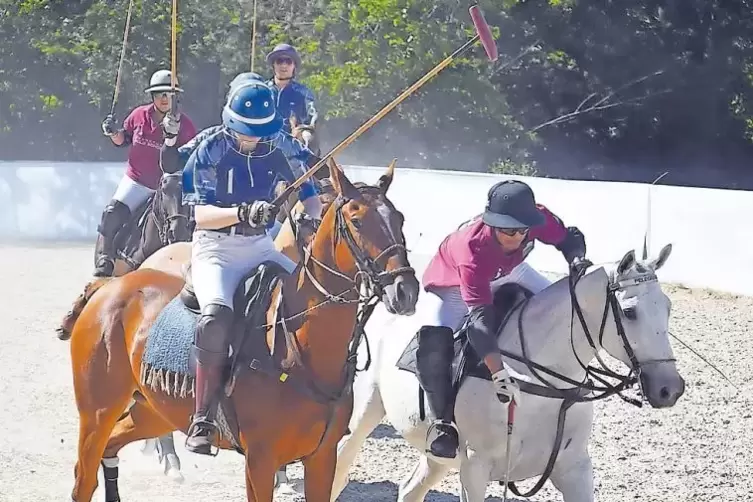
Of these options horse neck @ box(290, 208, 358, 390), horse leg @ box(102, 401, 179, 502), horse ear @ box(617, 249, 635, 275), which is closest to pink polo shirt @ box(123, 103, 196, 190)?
horse leg @ box(102, 401, 179, 502)

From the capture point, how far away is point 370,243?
207 inches

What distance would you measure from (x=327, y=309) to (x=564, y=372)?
120 centimetres

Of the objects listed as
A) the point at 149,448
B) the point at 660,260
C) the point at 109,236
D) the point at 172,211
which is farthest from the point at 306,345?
the point at 109,236

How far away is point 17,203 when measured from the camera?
21203 mm

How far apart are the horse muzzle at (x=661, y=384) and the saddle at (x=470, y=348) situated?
0.91 m

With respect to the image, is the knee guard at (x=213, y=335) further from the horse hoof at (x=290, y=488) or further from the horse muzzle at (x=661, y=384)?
the horse hoof at (x=290, y=488)

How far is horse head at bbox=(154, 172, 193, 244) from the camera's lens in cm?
988

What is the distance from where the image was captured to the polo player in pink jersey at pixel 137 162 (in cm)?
1063

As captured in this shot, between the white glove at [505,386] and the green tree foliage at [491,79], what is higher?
the green tree foliage at [491,79]

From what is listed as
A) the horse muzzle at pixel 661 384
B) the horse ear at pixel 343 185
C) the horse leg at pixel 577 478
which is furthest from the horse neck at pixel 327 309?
the horse muzzle at pixel 661 384

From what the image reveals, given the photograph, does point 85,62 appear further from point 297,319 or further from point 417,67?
point 297,319

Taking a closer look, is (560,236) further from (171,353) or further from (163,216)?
(163,216)

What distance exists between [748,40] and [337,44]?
28.5ft

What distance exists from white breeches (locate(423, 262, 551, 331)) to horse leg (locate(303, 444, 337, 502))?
0.91 m
